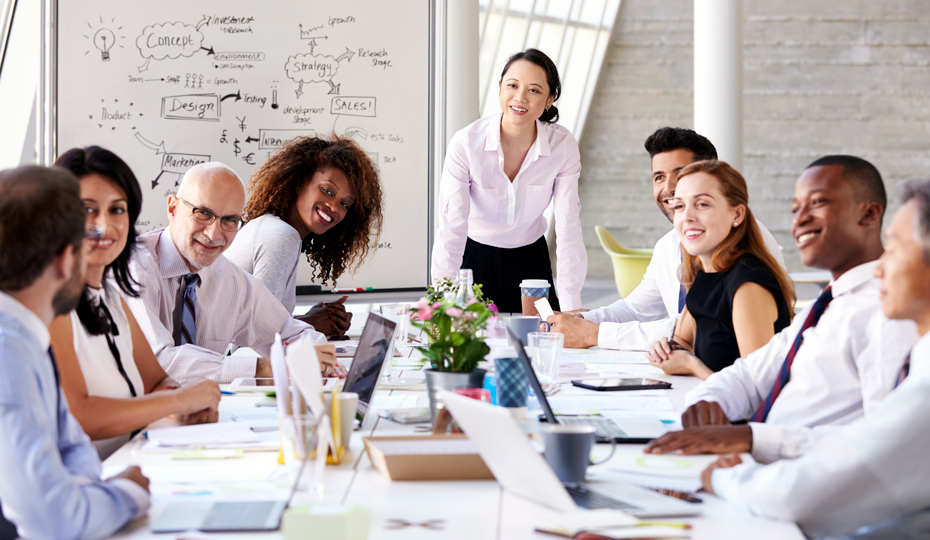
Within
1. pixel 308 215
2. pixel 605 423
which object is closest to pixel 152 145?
pixel 308 215

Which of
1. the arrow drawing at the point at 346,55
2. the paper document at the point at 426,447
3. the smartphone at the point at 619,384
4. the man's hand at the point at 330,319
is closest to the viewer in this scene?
the paper document at the point at 426,447

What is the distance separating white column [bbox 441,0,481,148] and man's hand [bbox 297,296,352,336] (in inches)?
90.5

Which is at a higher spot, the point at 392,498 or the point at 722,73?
the point at 722,73

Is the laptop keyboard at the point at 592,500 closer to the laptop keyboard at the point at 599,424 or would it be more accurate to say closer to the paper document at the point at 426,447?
the paper document at the point at 426,447

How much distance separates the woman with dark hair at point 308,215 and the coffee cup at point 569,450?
1.77 metres

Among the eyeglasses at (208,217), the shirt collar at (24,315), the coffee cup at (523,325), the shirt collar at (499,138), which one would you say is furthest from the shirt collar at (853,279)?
the shirt collar at (499,138)

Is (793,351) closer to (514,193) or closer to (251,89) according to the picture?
(514,193)

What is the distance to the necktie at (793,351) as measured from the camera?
5.19 feet

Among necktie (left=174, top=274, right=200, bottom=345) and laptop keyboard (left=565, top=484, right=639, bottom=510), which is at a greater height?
necktie (left=174, top=274, right=200, bottom=345)

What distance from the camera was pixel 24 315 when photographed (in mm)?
1039

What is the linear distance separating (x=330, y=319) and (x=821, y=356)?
1.77 m

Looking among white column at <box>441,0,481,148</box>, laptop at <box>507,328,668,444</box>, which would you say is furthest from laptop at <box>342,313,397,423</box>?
white column at <box>441,0,481,148</box>

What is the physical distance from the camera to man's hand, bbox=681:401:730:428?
151 centimetres

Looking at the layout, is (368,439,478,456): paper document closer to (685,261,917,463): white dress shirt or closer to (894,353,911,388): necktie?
(685,261,917,463): white dress shirt
